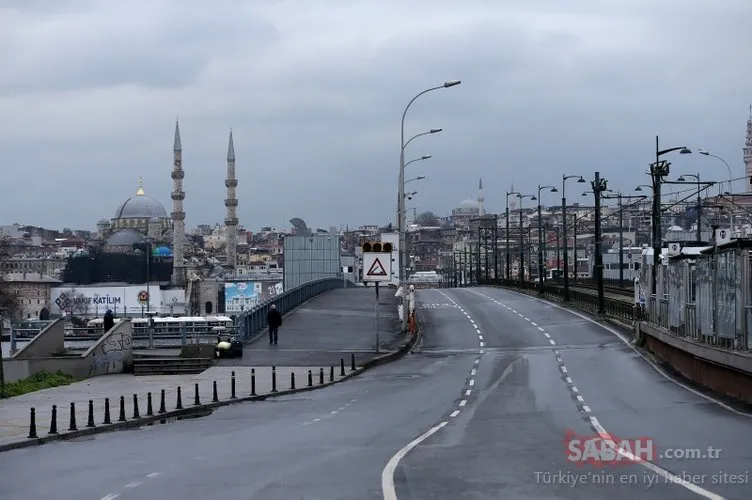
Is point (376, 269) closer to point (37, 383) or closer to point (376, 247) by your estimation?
point (376, 247)

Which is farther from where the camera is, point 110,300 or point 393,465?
point 110,300

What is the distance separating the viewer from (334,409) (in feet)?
79.9

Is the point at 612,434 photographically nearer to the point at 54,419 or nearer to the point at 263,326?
the point at 54,419

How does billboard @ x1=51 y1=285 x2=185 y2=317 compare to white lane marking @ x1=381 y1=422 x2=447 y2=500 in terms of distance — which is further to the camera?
billboard @ x1=51 y1=285 x2=185 y2=317

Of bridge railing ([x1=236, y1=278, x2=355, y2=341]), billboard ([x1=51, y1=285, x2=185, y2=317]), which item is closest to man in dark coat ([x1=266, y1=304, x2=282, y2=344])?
bridge railing ([x1=236, y1=278, x2=355, y2=341])

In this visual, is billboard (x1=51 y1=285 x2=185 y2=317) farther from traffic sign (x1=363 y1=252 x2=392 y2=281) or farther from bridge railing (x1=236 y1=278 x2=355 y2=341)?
traffic sign (x1=363 y1=252 x2=392 y2=281)

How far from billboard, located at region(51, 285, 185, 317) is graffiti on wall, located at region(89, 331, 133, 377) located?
97.2m

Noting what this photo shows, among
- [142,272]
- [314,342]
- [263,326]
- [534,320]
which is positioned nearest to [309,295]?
[534,320]

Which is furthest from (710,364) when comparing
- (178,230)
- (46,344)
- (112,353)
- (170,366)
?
(178,230)

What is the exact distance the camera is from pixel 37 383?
34344 millimetres

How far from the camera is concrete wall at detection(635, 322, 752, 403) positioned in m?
22.2

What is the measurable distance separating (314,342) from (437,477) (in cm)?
3071

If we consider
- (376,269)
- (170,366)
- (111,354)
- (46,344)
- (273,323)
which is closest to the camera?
(170,366)

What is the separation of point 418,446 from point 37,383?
815 inches
